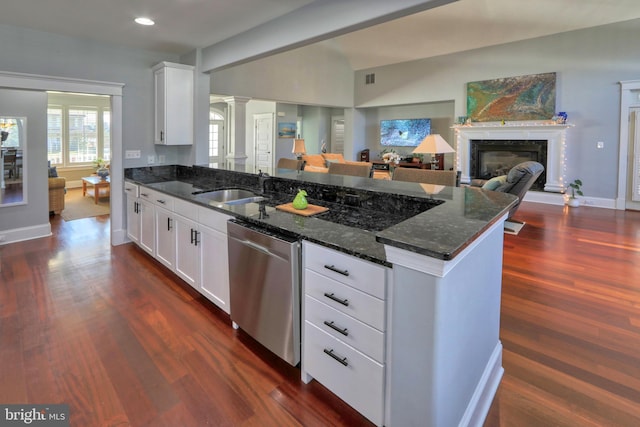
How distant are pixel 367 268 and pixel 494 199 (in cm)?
103

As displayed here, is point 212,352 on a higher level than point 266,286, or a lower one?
lower

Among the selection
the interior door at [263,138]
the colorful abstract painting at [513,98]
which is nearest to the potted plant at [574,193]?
the colorful abstract painting at [513,98]

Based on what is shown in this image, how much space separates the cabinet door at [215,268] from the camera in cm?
244

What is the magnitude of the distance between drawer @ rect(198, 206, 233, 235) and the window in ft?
26.9

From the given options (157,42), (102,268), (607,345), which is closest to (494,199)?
(607,345)

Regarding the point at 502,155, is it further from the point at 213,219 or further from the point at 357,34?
the point at 213,219

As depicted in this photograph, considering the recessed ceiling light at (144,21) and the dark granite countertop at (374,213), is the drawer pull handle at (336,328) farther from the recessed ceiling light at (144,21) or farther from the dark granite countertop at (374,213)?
the recessed ceiling light at (144,21)

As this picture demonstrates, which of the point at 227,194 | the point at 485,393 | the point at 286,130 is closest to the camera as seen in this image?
the point at 485,393

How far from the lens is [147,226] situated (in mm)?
3713

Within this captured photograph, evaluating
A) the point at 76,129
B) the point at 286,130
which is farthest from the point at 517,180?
the point at 76,129

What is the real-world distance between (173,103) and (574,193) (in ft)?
23.7

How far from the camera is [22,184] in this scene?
4.51 m

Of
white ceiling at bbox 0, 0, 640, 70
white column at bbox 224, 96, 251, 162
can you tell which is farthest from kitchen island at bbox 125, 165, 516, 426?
white column at bbox 224, 96, 251, 162

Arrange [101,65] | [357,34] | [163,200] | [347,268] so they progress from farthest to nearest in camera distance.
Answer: [357,34] → [101,65] → [163,200] → [347,268]
